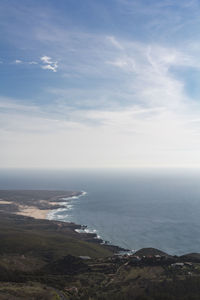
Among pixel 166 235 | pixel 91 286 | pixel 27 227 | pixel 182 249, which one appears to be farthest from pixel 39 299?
pixel 27 227

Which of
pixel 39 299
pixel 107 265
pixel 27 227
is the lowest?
pixel 27 227

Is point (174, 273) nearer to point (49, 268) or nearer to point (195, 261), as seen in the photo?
point (195, 261)

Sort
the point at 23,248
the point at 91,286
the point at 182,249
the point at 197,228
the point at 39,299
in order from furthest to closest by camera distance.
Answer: the point at 197,228 → the point at 182,249 → the point at 23,248 → the point at 91,286 → the point at 39,299

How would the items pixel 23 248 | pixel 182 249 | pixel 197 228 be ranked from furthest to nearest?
pixel 197 228
pixel 182 249
pixel 23 248

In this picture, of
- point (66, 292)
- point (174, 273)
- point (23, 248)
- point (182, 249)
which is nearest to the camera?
point (66, 292)

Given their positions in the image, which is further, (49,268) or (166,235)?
(166,235)

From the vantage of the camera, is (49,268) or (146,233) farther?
(146,233)

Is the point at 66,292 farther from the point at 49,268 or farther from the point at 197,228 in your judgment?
the point at 197,228

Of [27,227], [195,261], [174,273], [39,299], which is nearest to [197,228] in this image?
[195,261]

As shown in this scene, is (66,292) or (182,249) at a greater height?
(66,292)

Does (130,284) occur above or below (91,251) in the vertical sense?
above
